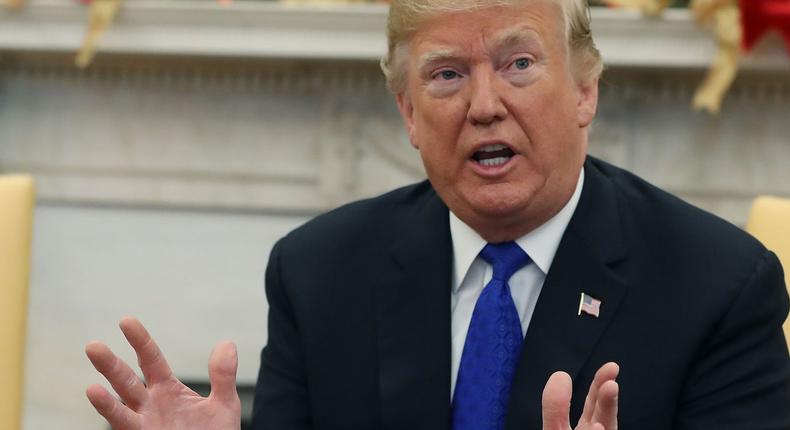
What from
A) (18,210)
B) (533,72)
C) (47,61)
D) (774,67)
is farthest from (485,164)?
(47,61)

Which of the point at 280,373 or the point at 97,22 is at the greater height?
the point at 97,22

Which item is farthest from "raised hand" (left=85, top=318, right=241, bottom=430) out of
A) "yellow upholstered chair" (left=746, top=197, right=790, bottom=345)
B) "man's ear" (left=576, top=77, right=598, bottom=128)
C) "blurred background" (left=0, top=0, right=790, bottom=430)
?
"blurred background" (left=0, top=0, right=790, bottom=430)

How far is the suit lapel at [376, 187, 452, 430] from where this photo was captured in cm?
198

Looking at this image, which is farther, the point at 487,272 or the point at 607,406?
the point at 487,272

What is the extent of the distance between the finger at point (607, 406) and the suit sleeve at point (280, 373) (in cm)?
64

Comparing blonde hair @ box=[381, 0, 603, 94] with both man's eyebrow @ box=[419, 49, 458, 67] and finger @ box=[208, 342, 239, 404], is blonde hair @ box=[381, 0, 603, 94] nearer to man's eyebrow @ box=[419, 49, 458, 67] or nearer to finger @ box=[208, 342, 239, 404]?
man's eyebrow @ box=[419, 49, 458, 67]

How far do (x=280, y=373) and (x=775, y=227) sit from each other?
31.3 inches

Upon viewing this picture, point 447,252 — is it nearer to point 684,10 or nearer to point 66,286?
point 684,10

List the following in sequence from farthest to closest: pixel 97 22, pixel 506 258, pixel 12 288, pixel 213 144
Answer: pixel 213 144
pixel 97 22
pixel 12 288
pixel 506 258

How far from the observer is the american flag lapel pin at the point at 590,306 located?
1.96 m

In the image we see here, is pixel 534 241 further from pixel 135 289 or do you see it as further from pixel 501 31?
pixel 135 289

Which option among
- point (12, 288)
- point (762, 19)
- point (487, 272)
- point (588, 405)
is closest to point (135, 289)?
point (12, 288)

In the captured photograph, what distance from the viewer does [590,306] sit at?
196 centimetres

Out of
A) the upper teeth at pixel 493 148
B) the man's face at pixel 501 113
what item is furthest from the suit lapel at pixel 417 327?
the upper teeth at pixel 493 148
